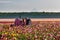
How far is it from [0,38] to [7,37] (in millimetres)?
133

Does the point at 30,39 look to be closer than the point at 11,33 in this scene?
Yes

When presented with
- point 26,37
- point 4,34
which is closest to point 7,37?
point 4,34

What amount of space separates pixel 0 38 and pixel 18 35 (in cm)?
26

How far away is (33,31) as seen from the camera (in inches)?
133

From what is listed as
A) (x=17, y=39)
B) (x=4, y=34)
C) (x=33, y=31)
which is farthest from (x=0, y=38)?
(x=33, y=31)

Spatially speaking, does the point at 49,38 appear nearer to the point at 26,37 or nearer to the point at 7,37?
the point at 26,37

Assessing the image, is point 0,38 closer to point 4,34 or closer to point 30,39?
point 4,34

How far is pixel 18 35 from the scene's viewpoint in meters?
3.15

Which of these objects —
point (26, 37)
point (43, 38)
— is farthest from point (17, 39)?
point (43, 38)

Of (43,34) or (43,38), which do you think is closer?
(43,38)

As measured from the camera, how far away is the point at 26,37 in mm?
3068

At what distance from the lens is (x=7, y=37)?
10.2ft

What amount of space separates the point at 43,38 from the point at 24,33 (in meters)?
0.38

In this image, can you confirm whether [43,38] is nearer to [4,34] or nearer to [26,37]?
[26,37]
